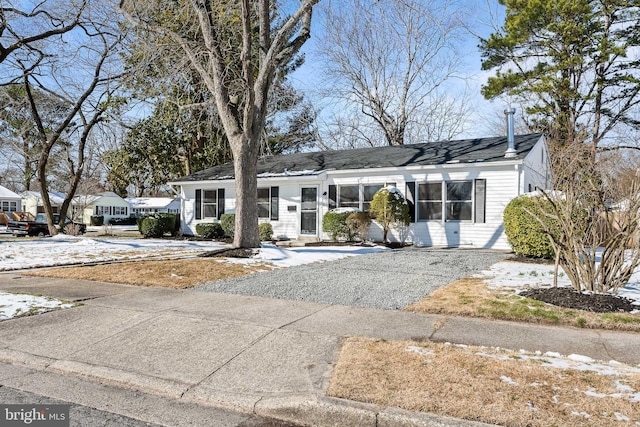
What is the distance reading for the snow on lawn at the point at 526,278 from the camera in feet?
22.9

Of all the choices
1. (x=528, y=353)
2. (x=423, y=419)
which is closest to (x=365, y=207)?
(x=528, y=353)

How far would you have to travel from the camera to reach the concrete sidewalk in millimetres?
3435

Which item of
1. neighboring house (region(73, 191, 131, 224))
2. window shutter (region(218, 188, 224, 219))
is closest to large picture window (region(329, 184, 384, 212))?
window shutter (region(218, 188, 224, 219))

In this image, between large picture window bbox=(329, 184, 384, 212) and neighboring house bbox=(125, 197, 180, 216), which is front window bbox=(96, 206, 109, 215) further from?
large picture window bbox=(329, 184, 384, 212)

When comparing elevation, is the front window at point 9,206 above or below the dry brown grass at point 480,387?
above

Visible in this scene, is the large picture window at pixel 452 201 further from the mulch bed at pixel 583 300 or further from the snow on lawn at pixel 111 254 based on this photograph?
the mulch bed at pixel 583 300

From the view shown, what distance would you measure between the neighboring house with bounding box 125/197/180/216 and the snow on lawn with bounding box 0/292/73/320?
37.3 metres

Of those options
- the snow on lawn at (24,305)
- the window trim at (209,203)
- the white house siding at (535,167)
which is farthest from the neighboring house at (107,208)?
the white house siding at (535,167)

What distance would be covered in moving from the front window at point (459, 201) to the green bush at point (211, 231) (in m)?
9.56

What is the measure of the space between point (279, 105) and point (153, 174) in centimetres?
1891

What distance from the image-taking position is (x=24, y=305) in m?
6.20

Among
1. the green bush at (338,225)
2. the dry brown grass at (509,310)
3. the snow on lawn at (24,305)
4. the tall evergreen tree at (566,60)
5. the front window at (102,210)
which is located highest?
the tall evergreen tree at (566,60)

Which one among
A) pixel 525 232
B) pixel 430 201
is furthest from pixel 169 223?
pixel 525 232

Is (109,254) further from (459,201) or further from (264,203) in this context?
(459,201)
